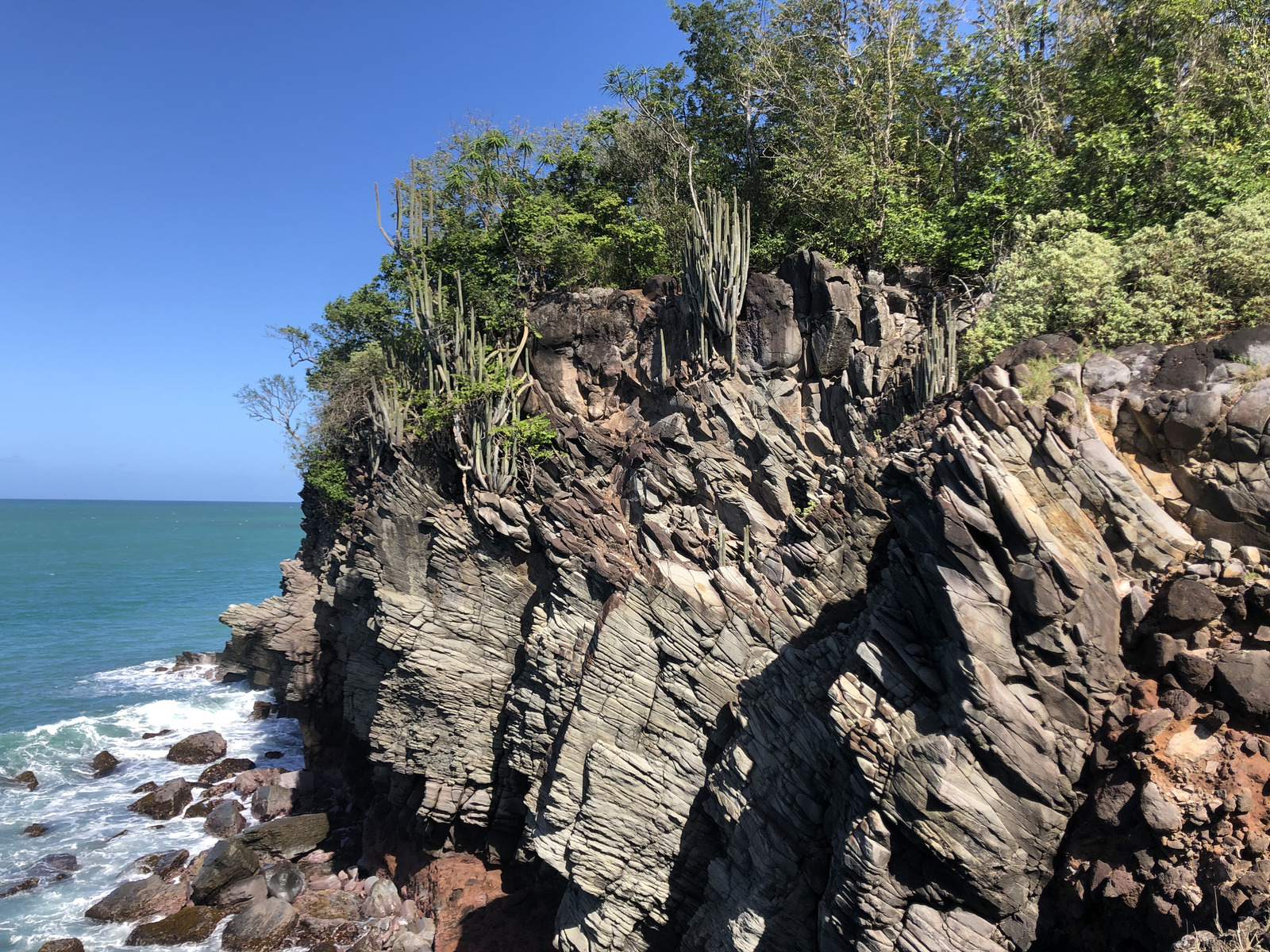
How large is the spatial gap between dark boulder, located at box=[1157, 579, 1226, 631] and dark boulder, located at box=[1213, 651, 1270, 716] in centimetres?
51

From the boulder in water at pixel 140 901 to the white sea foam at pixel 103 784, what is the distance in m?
0.34

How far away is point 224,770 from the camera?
2948cm

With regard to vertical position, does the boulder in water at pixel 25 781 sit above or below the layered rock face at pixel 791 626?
below

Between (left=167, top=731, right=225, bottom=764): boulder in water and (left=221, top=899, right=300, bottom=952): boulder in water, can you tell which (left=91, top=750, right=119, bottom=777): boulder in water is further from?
(left=221, top=899, right=300, bottom=952): boulder in water

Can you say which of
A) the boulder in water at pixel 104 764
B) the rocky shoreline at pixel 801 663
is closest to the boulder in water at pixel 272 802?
the rocky shoreline at pixel 801 663

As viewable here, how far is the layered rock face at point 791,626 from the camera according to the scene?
878 cm

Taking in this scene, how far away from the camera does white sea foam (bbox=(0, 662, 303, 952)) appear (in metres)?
21.2

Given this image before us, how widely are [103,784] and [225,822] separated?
8.55 meters

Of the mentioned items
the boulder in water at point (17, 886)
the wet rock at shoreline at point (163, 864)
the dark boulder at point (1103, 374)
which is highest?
the dark boulder at point (1103, 374)

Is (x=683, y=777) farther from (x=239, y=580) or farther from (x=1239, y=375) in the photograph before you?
(x=239, y=580)

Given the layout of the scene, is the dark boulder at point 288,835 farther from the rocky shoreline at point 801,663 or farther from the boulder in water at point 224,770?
the boulder in water at point 224,770

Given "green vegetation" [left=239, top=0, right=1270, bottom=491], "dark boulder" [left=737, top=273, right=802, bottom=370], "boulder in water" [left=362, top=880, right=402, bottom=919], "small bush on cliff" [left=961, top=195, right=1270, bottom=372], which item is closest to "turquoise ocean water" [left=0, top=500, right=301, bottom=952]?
"boulder in water" [left=362, top=880, right=402, bottom=919]

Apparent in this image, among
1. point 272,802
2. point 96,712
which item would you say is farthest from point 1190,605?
point 96,712

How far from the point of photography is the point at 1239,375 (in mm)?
9961
